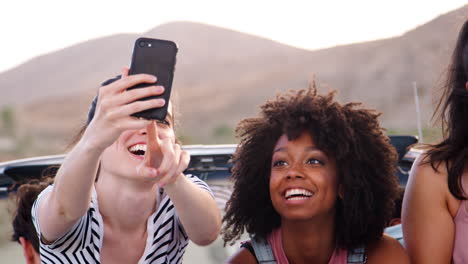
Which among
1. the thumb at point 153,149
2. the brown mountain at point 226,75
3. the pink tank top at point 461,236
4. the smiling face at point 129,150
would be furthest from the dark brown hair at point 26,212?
the brown mountain at point 226,75

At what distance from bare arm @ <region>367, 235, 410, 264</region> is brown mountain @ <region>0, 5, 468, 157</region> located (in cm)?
3164

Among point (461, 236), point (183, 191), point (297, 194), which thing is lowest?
point (461, 236)

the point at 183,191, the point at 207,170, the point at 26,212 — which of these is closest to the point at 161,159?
the point at 183,191

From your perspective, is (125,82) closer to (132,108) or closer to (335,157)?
(132,108)

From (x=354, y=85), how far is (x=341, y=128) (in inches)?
1619

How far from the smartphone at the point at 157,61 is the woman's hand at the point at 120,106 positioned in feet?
0.08

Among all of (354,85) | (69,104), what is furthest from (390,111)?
(69,104)

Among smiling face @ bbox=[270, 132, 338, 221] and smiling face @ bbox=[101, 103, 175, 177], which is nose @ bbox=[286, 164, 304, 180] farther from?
smiling face @ bbox=[101, 103, 175, 177]

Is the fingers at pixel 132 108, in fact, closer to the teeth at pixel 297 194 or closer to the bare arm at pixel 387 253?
the teeth at pixel 297 194

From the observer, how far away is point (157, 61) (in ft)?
5.99

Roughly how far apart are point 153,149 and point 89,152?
0.19 meters

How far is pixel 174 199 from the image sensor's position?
211cm

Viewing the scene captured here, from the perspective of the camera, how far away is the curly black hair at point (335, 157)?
2.42m

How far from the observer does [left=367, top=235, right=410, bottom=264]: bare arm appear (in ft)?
7.75
